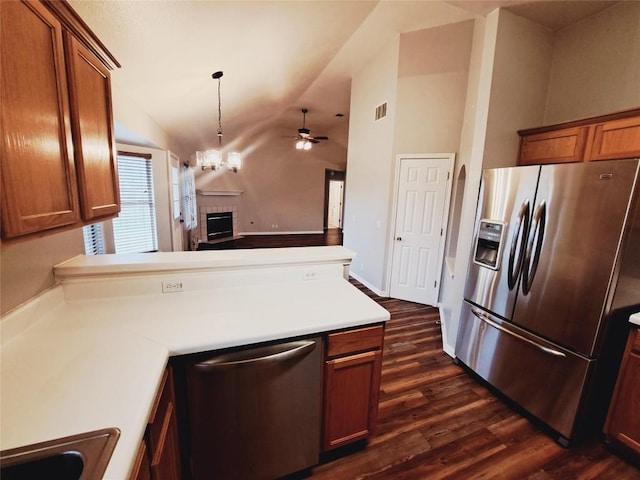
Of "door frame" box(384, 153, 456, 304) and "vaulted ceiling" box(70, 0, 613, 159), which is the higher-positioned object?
"vaulted ceiling" box(70, 0, 613, 159)

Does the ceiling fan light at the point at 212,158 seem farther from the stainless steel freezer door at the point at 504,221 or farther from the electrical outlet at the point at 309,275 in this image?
the stainless steel freezer door at the point at 504,221

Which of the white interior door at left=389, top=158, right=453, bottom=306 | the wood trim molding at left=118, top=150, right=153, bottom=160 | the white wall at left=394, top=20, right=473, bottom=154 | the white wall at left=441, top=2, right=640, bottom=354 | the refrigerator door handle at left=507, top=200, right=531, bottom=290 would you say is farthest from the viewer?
the white interior door at left=389, top=158, right=453, bottom=306

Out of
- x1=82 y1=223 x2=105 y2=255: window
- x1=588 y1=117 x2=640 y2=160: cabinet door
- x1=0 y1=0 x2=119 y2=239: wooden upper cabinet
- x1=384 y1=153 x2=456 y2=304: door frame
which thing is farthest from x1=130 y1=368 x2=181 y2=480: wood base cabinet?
x1=384 y1=153 x2=456 y2=304: door frame

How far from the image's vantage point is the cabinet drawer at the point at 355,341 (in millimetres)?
1401

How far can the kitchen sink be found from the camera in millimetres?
646

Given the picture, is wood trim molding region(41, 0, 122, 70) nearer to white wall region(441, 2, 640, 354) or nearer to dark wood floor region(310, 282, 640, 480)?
dark wood floor region(310, 282, 640, 480)

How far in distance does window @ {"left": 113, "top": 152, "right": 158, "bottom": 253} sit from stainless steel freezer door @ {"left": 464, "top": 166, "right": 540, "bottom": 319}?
4.12 m

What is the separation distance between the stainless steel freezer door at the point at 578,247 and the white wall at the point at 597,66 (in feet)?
3.38

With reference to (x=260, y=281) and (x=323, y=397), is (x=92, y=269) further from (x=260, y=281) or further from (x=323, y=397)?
(x=323, y=397)

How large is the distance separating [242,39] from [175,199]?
339 centimetres

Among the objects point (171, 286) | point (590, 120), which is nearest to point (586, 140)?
point (590, 120)

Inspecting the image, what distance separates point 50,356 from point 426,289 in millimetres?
3872

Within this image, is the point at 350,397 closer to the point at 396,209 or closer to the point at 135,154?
the point at 396,209

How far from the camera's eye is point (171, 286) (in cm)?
159
